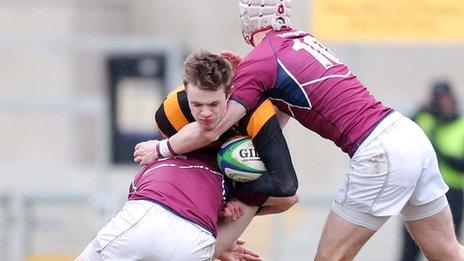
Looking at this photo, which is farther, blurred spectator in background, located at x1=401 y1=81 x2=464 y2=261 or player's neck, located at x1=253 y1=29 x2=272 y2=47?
blurred spectator in background, located at x1=401 y1=81 x2=464 y2=261

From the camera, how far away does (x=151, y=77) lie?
1347 cm

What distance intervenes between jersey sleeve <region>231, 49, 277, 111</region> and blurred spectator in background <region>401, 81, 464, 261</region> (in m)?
4.95

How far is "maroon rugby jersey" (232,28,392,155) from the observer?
618 centimetres

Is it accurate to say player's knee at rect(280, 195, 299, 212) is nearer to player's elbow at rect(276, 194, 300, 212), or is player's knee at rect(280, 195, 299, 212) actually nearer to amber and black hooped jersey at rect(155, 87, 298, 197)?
player's elbow at rect(276, 194, 300, 212)

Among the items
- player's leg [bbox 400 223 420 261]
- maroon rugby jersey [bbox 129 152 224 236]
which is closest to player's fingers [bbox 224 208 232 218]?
maroon rugby jersey [bbox 129 152 224 236]

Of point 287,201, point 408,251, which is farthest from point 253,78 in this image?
point 408,251

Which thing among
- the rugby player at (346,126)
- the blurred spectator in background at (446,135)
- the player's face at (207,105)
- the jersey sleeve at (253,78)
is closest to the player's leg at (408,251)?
the blurred spectator in background at (446,135)

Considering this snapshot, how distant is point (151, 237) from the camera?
572cm

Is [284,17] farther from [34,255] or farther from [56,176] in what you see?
[56,176]

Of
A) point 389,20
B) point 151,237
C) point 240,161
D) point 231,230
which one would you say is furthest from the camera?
point 389,20

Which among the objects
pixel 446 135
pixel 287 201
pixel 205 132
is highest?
pixel 205 132

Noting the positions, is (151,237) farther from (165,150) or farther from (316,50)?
(316,50)

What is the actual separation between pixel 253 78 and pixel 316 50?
0.39m

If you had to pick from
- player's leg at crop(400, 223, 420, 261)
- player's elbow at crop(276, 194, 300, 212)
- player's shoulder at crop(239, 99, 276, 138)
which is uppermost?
player's shoulder at crop(239, 99, 276, 138)
